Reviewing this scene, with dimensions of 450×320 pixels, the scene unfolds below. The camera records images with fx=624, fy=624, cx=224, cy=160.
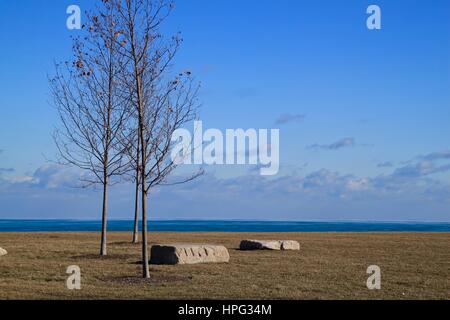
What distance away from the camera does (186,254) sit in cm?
2338

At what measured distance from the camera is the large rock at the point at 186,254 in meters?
23.2

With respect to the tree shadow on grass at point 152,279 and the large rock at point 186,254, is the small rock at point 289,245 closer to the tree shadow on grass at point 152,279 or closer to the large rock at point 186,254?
the large rock at point 186,254

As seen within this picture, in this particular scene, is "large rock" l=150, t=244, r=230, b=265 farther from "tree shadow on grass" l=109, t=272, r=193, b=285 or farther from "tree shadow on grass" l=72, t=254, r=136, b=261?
"tree shadow on grass" l=109, t=272, r=193, b=285

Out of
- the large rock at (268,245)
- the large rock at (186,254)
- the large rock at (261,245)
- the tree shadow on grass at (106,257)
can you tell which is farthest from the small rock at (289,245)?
the tree shadow on grass at (106,257)

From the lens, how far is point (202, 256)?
23.9 meters

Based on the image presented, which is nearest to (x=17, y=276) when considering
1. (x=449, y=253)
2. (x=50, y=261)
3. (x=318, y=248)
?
(x=50, y=261)

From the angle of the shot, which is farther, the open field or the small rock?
the small rock

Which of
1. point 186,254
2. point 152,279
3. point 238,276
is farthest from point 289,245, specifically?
point 152,279

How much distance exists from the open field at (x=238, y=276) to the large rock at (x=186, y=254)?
0.71m

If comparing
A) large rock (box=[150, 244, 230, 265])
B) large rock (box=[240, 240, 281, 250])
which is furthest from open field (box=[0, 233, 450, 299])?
large rock (box=[240, 240, 281, 250])

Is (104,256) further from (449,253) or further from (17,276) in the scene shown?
(449,253)

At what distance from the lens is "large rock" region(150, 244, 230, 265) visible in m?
23.2

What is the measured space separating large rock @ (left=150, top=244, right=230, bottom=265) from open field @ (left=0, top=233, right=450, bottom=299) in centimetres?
71

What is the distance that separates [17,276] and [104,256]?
6944mm
